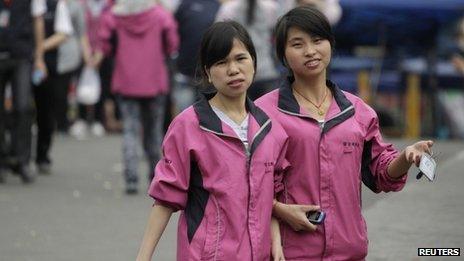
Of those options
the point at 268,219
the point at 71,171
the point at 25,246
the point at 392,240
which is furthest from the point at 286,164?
the point at 71,171

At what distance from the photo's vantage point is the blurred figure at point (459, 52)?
1762 centimetres

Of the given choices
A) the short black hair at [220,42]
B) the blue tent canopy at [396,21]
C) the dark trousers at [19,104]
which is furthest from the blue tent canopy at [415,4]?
the short black hair at [220,42]

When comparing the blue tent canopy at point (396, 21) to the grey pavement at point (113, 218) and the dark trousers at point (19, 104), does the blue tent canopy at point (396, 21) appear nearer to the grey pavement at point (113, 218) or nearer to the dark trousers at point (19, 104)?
the grey pavement at point (113, 218)

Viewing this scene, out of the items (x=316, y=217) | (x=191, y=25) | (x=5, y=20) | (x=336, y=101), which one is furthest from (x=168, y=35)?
(x=316, y=217)

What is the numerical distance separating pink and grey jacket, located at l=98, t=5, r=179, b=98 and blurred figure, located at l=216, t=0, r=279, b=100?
2.06ft

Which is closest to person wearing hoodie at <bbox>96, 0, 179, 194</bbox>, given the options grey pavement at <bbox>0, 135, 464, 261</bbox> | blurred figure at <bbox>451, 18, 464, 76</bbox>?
grey pavement at <bbox>0, 135, 464, 261</bbox>

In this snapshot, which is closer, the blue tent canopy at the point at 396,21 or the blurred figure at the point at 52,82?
the blurred figure at the point at 52,82

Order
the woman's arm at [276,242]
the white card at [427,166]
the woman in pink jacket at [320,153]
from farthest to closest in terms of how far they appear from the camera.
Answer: the woman in pink jacket at [320,153]
the woman's arm at [276,242]
the white card at [427,166]

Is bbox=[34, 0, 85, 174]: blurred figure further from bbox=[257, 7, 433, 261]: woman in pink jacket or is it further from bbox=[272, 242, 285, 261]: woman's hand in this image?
bbox=[272, 242, 285, 261]: woman's hand

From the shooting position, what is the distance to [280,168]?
16.0 ft

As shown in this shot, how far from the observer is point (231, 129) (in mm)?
4828

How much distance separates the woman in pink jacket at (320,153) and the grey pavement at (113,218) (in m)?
2.65

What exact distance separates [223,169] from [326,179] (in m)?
0.43

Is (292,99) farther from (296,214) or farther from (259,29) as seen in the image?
(259,29)
